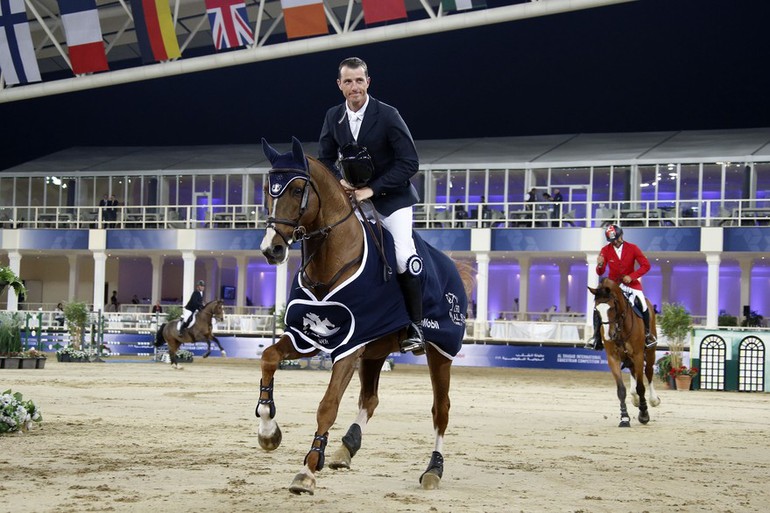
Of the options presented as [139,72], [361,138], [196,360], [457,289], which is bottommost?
[196,360]

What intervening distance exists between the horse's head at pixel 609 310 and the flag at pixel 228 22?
23059mm

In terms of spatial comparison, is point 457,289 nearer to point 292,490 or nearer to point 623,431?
point 292,490

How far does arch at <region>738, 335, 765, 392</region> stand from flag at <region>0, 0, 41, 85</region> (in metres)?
24.1

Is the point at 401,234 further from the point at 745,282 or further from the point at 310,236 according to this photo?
the point at 745,282

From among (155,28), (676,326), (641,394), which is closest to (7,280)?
(641,394)

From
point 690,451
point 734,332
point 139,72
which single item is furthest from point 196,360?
point 690,451

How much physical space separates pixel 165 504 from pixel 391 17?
97.2 ft

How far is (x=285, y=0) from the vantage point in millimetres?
35969

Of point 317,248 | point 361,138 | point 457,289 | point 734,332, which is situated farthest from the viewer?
point 734,332

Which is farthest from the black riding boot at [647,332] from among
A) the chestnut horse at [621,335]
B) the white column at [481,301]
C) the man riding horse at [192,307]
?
the white column at [481,301]

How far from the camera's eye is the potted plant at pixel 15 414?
1130 centimetres

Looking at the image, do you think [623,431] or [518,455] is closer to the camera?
[518,455]

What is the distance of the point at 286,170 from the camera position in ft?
23.7

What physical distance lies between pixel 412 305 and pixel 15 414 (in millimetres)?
5343
